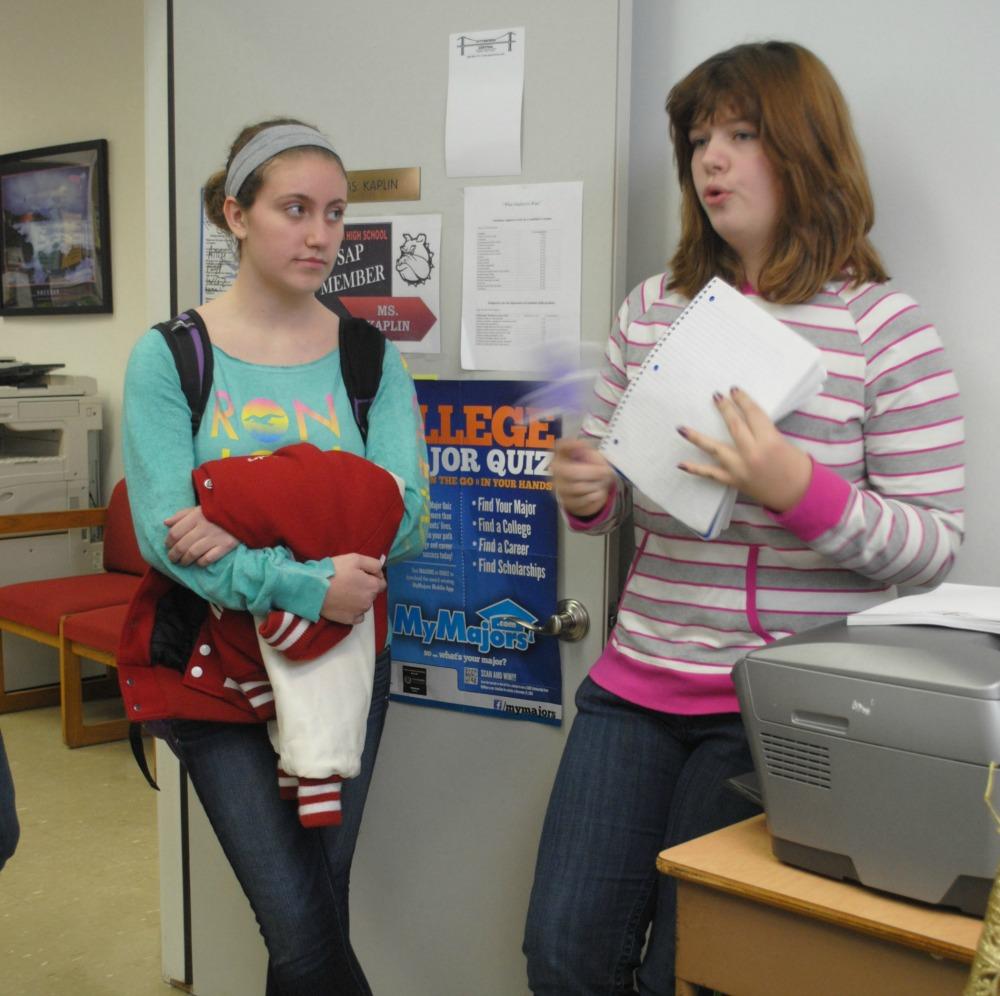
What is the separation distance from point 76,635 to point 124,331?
1.43m

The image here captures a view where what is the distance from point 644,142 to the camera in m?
2.03

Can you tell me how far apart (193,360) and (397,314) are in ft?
1.99

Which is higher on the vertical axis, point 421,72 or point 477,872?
point 421,72

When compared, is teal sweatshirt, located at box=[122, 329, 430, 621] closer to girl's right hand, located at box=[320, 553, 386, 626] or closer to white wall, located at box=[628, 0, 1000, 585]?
girl's right hand, located at box=[320, 553, 386, 626]

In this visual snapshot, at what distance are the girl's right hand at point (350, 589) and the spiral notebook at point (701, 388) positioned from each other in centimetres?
37

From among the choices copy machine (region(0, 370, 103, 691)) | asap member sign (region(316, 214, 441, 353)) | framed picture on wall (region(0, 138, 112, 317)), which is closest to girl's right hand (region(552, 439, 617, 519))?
asap member sign (region(316, 214, 441, 353))

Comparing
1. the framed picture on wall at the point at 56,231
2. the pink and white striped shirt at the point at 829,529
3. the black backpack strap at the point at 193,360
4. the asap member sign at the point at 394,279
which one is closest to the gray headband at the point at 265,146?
the black backpack strap at the point at 193,360

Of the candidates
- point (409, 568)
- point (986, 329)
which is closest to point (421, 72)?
point (409, 568)

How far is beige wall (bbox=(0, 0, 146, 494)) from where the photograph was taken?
186 inches

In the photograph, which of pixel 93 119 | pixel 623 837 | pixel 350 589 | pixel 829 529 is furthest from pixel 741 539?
pixel 93 119

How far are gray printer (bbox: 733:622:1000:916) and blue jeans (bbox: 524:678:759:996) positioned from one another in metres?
0.27

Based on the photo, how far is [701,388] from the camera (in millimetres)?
1371

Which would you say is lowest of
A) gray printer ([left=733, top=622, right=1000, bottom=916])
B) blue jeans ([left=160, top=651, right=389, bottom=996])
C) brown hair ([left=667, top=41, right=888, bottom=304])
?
blue jeans ([left=160, top=651, right=389, bottom=996])

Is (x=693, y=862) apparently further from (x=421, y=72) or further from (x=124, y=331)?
(x=124, y=331)
